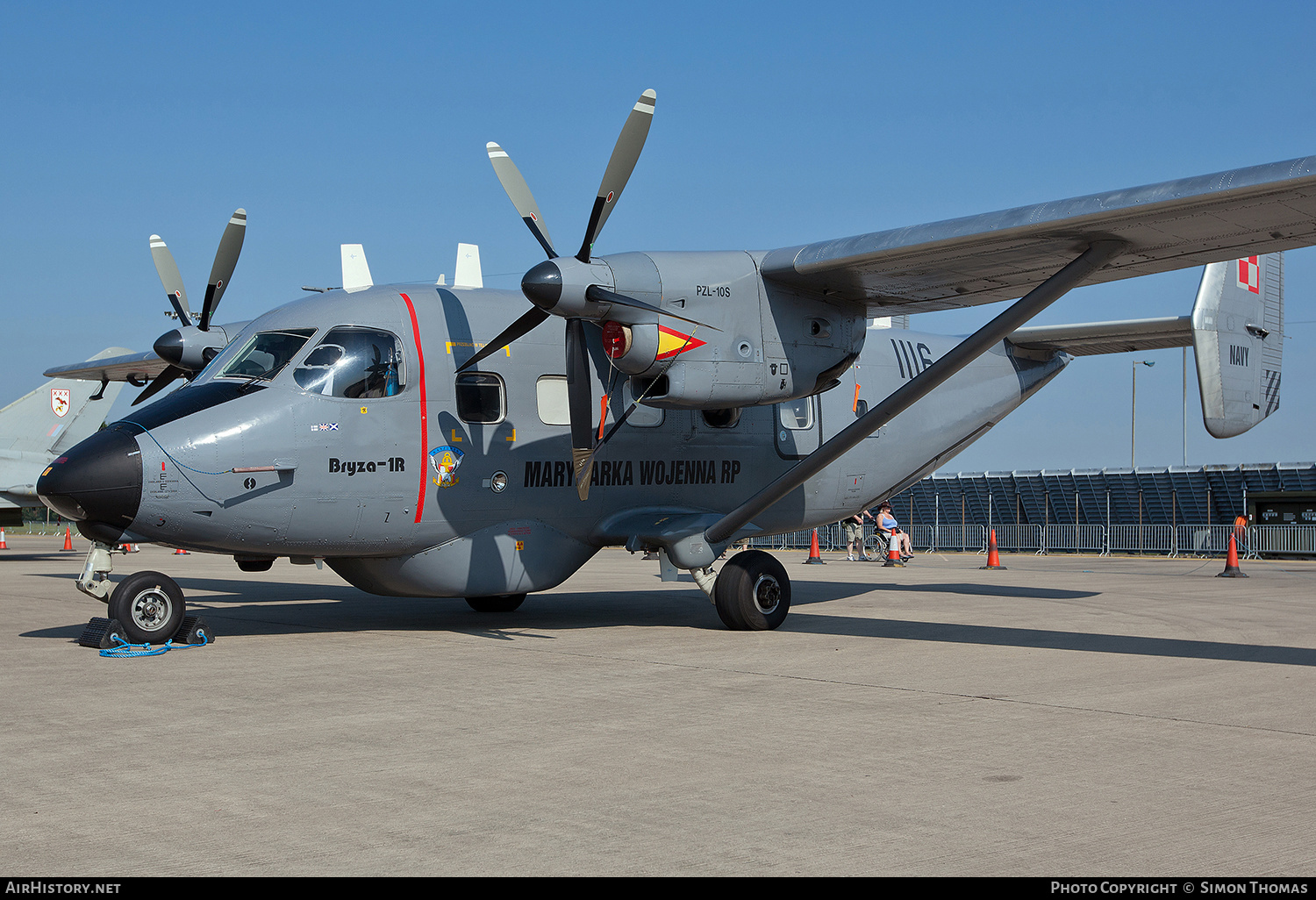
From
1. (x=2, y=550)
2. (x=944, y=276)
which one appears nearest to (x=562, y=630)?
(x=944, y=276)

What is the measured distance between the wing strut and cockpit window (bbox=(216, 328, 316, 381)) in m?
4.67

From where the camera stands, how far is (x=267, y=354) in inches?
432

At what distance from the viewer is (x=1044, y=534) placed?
3738 centimetres

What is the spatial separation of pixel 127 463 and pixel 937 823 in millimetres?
7898

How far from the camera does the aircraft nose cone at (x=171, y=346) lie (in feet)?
44.0

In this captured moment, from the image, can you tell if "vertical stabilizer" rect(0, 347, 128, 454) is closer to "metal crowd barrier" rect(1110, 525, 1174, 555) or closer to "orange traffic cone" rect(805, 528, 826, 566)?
"orange traffic cone" rect(805, 528, 826, 566)

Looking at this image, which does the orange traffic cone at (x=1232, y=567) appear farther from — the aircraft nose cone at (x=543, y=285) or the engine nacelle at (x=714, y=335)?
the aircraft nose cone at (x=543, y=285)

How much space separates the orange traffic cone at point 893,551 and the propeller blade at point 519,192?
58.0 feet

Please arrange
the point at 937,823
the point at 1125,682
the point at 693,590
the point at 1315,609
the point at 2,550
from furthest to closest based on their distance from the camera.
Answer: the point at 2,550
the point at 693,590
the point at 1315,609
the point at 1125,682
the point at 937,823

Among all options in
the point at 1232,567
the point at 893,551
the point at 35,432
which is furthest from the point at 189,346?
the point at 35,432

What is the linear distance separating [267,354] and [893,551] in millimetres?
19291

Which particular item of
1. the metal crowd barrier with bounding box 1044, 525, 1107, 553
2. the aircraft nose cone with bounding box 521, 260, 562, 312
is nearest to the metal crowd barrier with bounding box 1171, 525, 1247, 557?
the metal crowd barrier with bounding box 1044, 525, 1107, 553

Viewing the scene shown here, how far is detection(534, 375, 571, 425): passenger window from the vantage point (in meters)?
12.3
